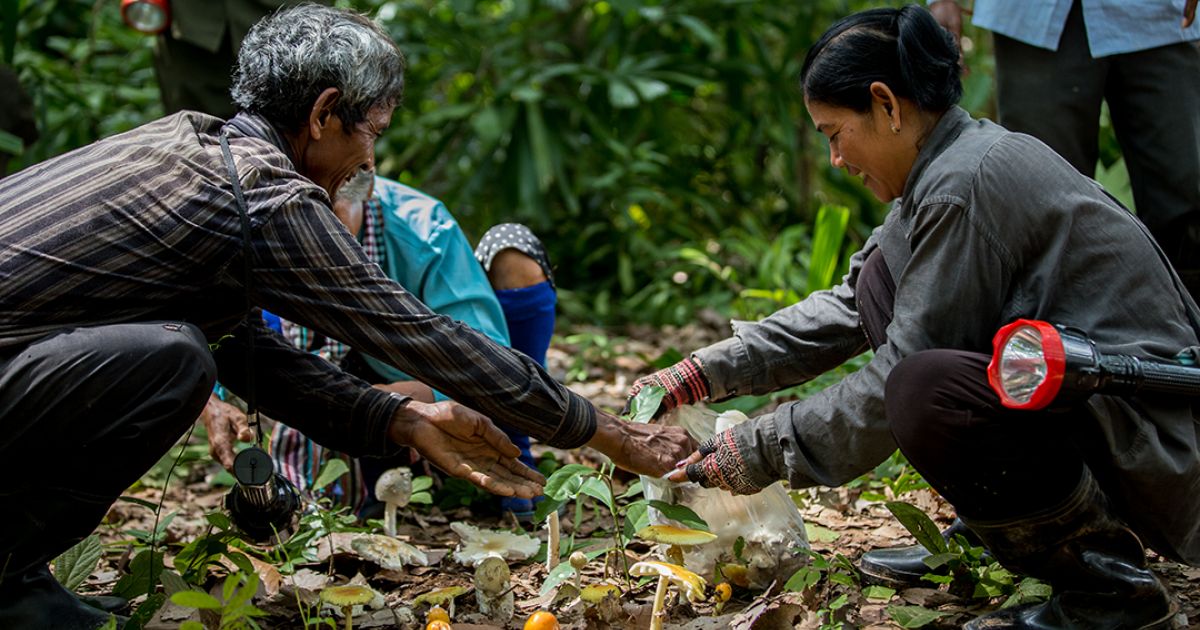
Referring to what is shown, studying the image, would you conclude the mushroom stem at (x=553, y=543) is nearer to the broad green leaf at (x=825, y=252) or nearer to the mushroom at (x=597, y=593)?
the mushroom at (x=597, y=593)

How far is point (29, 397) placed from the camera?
1.88m

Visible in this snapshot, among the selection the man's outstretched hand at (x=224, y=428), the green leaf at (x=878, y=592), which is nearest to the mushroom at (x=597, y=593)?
the green leaf at (x=878, y=592)

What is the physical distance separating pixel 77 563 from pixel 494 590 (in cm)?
77

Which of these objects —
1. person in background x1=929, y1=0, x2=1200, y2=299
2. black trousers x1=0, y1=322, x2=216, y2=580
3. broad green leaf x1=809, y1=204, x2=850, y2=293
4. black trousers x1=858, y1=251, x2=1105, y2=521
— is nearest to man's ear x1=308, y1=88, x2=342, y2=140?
black trousers x1=0, y1=322, x2=216, y2=580

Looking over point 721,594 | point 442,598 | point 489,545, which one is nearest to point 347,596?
point 442,598

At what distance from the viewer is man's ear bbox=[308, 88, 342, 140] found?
219cm

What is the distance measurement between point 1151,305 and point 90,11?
529 centimetres

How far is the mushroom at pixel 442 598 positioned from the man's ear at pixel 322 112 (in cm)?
85

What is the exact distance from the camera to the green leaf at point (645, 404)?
228 cm

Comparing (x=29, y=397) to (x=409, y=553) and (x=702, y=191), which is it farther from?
(x=702, y=191)

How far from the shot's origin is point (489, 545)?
240 cm

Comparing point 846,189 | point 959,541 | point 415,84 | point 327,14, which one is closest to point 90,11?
point 415,84

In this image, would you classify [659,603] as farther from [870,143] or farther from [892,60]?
[892,60]

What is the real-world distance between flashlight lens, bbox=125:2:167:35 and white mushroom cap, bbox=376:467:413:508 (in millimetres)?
1987
